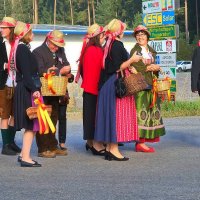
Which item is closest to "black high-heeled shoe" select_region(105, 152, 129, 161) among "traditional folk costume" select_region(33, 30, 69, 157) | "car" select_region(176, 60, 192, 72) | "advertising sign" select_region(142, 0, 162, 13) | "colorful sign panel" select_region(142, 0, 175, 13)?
"traditional folk costume" select_region(33, 30, 69, 157)

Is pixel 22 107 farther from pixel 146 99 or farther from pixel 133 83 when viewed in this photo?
pixel 146 99

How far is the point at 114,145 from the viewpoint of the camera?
9.55 meters

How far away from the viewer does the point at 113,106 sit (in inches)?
372

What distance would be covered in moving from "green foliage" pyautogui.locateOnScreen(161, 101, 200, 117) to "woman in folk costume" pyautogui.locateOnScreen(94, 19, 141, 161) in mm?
6680

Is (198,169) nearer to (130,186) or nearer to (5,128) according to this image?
(130,186)

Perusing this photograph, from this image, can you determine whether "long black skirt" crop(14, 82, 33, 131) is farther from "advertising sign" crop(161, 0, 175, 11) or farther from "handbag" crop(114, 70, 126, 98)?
"advertising sign" crop(161, 0, 175, 11)

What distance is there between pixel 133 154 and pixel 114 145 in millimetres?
673

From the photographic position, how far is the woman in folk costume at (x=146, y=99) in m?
10.0

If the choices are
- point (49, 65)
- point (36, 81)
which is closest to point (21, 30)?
point (36, 81)

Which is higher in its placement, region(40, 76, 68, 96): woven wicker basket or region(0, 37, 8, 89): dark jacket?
region(0, 37, 8, 89): dark jacket

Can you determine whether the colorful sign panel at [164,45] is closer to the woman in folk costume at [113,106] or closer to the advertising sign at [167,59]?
the advertising sign at [167,59]

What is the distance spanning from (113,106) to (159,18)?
29.5 feet

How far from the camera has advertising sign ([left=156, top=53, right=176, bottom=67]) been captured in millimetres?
17859

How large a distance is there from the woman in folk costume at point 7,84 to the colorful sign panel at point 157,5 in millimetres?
8531
